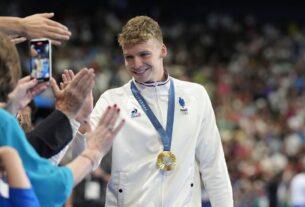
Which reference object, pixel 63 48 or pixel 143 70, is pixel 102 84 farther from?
pixel 143 70

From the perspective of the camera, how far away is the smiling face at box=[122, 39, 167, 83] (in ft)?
17.3

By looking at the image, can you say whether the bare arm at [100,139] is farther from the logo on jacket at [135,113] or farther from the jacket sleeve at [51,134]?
the logo on jacket at [135,113]

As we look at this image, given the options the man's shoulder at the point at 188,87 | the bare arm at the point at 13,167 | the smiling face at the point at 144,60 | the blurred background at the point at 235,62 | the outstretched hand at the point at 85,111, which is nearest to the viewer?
the bare arm at the point at 13,167

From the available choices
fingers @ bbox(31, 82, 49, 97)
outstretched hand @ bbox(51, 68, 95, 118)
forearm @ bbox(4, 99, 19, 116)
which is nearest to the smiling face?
outstretched hand @ bbox(51, 68, 95, 118)

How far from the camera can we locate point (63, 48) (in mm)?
17031

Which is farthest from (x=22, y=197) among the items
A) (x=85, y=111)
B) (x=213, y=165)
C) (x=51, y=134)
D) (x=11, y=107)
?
(x=213, y=165)

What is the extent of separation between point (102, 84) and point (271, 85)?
4509 millimetres

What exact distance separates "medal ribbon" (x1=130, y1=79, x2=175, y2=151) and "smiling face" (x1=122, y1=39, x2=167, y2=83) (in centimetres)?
11

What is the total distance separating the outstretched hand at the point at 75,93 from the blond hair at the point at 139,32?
1351 mm

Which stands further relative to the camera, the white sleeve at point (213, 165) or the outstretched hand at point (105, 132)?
the white sleeve at point (213, 165)

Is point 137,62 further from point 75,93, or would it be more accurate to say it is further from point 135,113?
point 75,93

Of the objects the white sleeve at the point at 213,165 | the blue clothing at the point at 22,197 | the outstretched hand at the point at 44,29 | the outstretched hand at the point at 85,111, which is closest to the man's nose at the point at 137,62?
the white sleeve at the point at 213,165

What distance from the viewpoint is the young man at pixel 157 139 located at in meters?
5.23

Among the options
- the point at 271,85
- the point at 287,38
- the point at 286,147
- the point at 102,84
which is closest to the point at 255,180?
the point at 286,147
